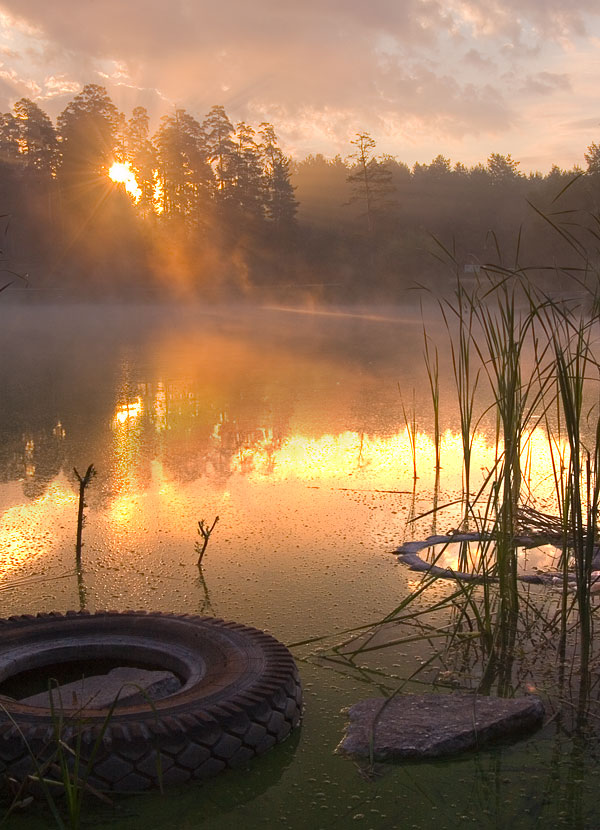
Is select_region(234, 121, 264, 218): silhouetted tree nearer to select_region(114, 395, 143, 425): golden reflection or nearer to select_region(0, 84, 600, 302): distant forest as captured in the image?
select_region(0, 84, 600, 302): distant forest

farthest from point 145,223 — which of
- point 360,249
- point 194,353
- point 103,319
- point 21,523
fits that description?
point 21,523

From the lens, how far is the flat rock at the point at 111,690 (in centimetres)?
198

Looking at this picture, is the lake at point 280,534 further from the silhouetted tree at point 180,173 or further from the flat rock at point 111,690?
the silhouetted tree at point 180,173

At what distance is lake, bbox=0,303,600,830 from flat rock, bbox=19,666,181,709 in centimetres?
27

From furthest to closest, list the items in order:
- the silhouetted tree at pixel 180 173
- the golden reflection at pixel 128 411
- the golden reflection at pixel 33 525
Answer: the silhouetted tree at pixel 180 173
the golden reflection at pixel 128 411
the golden reflection at pixel 33 525

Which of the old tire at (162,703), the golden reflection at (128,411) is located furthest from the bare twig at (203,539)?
the golden reflection at (128,411)

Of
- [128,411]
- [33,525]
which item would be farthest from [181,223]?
[33,525]

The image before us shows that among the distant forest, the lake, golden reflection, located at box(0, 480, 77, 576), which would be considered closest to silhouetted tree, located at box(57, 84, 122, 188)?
the distant forest

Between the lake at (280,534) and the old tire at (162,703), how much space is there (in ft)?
0.20

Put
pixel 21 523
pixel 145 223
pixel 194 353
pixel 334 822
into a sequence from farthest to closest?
pixel 145 223 < pixel 194 353 < pixel 21 523 < pixel 334 822

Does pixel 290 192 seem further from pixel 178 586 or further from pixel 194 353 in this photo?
pixel 178 586

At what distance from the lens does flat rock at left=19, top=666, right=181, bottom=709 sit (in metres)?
1.98

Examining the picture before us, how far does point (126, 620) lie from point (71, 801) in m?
0.91

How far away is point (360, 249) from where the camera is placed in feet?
116
